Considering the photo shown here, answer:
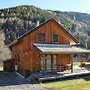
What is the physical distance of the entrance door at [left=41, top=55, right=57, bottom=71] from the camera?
34.0 metres

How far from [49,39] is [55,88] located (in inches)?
434

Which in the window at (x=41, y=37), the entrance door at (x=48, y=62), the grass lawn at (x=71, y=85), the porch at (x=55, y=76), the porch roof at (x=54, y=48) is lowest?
the grass lawn at (x=71, y=85)

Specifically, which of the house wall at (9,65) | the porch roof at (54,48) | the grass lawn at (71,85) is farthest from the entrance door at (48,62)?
the house wall at (9,65)

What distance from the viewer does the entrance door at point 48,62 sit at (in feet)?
112

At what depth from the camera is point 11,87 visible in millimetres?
25828

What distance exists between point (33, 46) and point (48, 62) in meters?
3.15

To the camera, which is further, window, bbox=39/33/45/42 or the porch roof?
window, bbox=39/33/45/42

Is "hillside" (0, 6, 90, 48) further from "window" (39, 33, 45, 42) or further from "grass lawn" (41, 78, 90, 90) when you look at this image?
"grass lawn" (41, 78, 90, 90)

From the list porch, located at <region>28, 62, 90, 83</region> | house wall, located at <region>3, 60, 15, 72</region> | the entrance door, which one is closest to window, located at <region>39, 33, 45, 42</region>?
the entrance door

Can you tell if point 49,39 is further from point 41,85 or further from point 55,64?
point 41,85

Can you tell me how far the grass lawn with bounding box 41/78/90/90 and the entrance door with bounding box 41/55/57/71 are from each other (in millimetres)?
5304

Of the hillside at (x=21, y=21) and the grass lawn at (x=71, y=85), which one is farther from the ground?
the hillside at (x=21, y=21)

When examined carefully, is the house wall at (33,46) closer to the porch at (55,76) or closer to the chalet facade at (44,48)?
the chalet facade at (44,48)

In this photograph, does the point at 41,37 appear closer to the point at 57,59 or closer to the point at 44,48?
the point at 44,48
